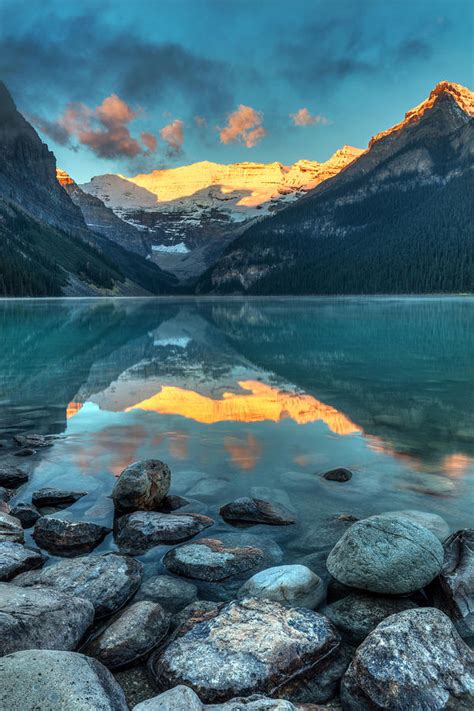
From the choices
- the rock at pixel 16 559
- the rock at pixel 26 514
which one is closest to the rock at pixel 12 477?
the rock at pixel 26 514

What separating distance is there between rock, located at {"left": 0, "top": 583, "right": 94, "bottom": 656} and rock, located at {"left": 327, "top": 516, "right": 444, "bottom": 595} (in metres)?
3.71

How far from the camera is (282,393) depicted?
850 inches

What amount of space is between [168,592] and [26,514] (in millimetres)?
4018

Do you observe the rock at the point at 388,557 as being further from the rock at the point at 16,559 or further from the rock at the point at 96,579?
the rock at the point at 16,559

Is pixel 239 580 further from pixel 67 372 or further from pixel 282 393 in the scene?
pixel 67 372

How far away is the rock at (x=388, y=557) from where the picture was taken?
689 cm

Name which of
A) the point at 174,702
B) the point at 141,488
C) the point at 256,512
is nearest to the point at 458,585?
the point at 256,512

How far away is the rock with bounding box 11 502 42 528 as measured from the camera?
31.3 feet

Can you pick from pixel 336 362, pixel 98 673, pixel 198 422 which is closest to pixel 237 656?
pixel 98 673

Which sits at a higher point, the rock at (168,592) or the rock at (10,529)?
the rock at (10,529)

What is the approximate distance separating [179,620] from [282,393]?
610 inches

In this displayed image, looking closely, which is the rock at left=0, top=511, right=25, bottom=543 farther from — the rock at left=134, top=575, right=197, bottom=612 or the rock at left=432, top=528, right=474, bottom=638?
the rock at left=432, top=528, right=474, bottom=638

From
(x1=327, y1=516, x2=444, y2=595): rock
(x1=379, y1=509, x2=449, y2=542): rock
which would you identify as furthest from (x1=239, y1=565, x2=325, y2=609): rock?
(x1=379, y1=509, x2=449, y2=542): rock

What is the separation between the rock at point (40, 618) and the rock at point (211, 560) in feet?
6.31
